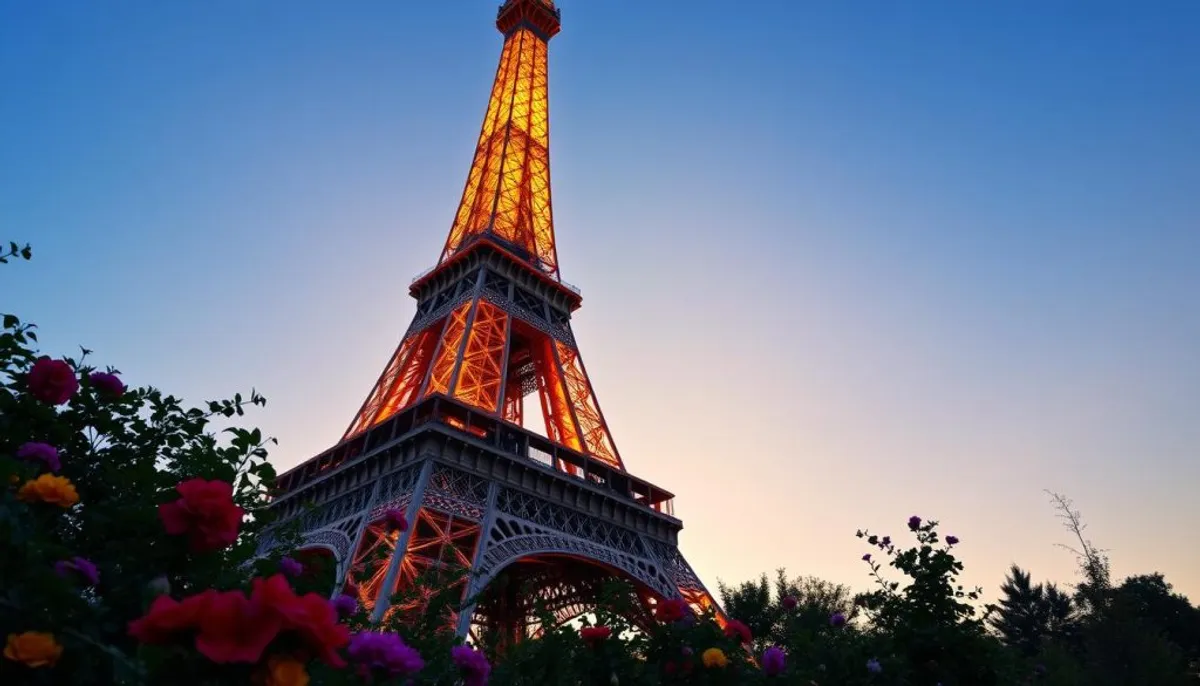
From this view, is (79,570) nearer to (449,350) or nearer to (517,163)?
(449,350)

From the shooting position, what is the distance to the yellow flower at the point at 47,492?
3150 millimetres

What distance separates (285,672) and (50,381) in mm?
3115

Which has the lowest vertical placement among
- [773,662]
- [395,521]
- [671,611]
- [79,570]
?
[773,662]

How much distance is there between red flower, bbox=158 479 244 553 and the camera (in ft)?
→ 8.88

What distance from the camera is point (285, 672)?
212cm

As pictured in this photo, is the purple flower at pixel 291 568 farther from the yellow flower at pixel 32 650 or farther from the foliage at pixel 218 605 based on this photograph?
the yellow flower at pixel 32 650

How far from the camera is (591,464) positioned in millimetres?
27906

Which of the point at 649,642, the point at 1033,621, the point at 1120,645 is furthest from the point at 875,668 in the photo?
the point at 1033,621

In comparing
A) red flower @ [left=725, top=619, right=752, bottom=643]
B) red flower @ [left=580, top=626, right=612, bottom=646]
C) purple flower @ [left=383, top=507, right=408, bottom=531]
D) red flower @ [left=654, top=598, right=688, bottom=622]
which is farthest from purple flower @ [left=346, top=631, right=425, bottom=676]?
red flower @ [left=725, top=619, right=752, bottom=643]

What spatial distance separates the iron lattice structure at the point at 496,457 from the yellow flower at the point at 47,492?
1261 centimetres

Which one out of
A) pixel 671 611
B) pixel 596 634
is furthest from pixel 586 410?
pixel 596 634

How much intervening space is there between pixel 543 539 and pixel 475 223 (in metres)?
17.9

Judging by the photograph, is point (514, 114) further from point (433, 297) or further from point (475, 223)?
point (433, 297)

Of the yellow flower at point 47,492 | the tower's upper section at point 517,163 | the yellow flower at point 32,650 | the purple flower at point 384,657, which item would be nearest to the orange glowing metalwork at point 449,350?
the tower's upper section at point 517,163
